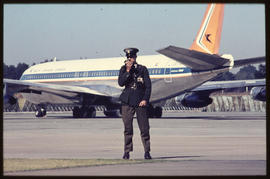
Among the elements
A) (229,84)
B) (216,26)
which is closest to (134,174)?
(216,26)

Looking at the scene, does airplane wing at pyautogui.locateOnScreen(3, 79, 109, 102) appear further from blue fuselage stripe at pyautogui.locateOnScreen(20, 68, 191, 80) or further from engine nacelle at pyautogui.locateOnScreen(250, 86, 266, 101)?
engine nacelle at pyautogui.locateOnScreen(250, 86, 266, 101)

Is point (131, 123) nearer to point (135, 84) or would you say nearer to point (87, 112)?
point (135, 84)

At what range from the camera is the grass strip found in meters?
11.7

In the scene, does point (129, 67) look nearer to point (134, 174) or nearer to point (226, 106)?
point (134, 174)

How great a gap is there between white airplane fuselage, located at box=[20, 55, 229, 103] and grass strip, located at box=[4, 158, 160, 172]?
2445cm

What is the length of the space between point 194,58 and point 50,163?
23929 mm

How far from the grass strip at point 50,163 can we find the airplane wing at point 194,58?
20.4 m

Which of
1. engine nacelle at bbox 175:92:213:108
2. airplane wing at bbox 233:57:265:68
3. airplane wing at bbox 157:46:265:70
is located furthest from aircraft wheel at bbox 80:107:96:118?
airplane wing at bbox 233:57:265:68

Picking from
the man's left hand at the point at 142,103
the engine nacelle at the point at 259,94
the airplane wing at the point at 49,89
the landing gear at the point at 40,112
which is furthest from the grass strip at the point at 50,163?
the engine nacelle at the point at 259,94

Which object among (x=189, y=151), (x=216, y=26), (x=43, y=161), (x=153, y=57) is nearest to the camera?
(x=43, y=161)

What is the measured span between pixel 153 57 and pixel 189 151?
26.4 metres

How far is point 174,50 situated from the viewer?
111ft

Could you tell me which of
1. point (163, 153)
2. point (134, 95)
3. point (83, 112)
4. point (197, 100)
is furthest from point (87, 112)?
point (134, 95)

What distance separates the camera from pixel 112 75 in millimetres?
43750
